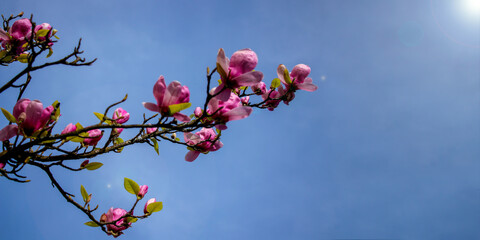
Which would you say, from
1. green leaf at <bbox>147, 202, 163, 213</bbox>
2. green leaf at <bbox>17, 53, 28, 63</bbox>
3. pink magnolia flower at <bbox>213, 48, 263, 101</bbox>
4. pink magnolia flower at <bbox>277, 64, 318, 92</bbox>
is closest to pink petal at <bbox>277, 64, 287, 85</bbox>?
pink magnolia flower at <bbox>277, 64, 318, 92</bbox>

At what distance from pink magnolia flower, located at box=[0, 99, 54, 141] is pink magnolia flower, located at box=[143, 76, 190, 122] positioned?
0.53 m

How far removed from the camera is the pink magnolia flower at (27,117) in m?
1.18

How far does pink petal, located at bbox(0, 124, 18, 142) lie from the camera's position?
1.17 metres

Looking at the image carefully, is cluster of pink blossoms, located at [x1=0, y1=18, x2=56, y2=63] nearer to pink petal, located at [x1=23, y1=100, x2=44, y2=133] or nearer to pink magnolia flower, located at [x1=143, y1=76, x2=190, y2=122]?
pink petal, located at [x1=23, y1=100, x2=44, y2=133]

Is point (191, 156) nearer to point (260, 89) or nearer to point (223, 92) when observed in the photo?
point (223, 92)

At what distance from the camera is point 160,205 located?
1741 millimetres

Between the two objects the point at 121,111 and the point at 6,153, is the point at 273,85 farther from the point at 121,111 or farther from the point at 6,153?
the point at 6,153

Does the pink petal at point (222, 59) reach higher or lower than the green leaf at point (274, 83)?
lower

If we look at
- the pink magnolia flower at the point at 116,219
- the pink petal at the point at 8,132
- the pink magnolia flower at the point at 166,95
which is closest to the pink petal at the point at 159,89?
the pink magnolia flower at the point at 166,95

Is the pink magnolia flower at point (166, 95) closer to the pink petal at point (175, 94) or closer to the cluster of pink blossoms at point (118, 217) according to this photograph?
the pink petal at point (175, 94)

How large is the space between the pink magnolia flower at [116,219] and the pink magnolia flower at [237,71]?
1.25m

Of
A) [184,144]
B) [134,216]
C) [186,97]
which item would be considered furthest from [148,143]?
[186,97]

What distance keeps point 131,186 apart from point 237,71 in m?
1.15

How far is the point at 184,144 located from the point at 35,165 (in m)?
0.92
